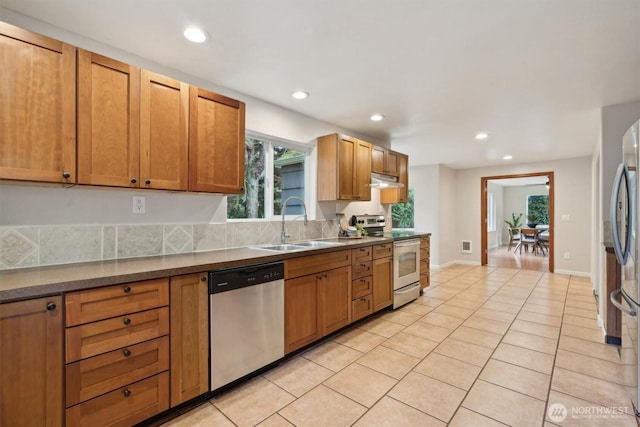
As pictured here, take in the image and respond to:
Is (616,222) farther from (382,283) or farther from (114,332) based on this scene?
(114,332)

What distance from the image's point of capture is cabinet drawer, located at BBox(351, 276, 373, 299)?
3.02 metres

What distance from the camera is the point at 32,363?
1.29m

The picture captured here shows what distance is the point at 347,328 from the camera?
3.05 metres

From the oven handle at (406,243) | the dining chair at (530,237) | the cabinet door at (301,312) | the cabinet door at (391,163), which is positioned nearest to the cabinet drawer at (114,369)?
the cabinet door at (301,312)

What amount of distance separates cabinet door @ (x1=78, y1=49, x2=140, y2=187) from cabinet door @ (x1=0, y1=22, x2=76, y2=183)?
0.04 m

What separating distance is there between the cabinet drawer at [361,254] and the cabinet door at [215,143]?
1.29 m

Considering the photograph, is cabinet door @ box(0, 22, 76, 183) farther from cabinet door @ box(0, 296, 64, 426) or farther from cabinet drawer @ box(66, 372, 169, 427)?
cabinet drawer @ box(66, 372, 169, 427)

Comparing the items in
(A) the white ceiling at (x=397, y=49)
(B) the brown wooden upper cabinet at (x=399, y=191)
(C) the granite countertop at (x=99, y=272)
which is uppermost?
(A) the white ceiling at (x=397, y=49)

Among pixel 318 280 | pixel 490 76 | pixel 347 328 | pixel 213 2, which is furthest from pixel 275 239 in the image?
pixel 490 76

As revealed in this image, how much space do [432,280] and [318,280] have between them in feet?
11.3

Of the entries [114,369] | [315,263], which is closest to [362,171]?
Answer: [315,263]

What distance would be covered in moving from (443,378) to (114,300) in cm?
218

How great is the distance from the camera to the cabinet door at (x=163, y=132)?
1897 millimetres

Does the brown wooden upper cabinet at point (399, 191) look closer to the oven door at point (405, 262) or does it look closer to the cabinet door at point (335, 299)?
the oven door at point (405, 262)
